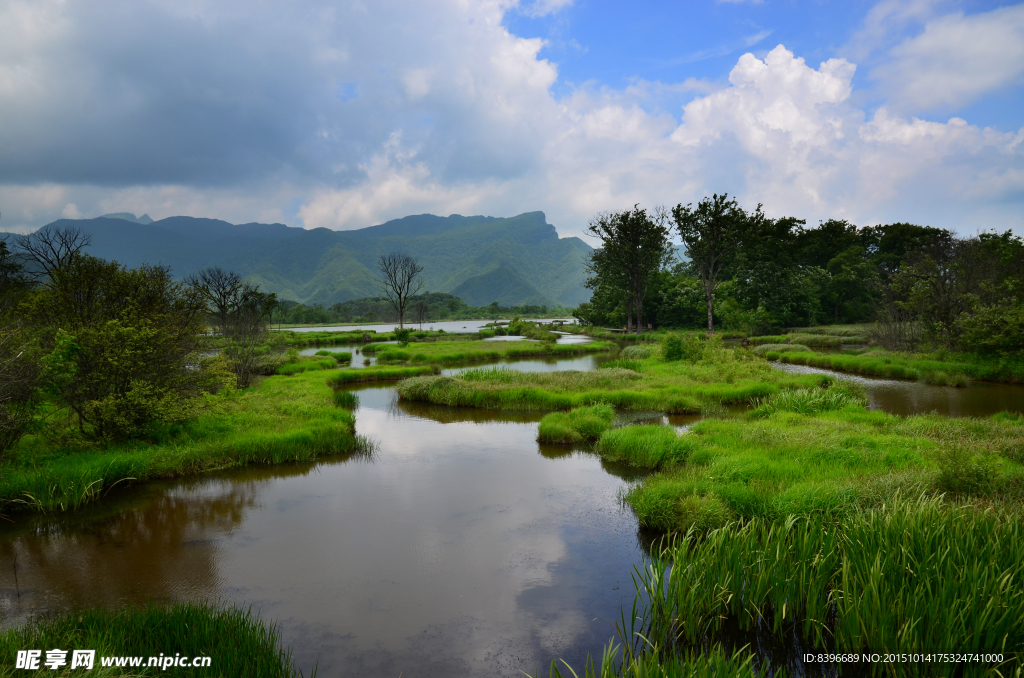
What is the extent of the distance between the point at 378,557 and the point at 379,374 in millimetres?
20844

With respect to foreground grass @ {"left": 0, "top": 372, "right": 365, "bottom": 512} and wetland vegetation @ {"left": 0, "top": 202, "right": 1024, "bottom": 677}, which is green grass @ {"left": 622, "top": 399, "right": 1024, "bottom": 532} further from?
foreground grass @ {"left": 0, "top": 372, "right": 365, "bottom": 512}

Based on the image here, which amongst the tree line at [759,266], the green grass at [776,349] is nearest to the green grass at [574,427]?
the green grass at [776,349]

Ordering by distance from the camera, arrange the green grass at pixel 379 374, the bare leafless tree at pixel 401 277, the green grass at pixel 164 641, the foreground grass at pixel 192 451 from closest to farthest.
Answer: the green grass at pixel 164 641 → the foreground grass at pixel 192 451 → the green grass at pixel 379 374 → the bare leafless tree at pixel 401 277

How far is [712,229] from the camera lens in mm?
49312

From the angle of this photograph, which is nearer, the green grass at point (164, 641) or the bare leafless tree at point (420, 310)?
the green grass at point (164, 641)

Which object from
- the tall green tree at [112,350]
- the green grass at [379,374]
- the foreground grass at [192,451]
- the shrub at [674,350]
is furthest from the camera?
the shrub at [674,350]

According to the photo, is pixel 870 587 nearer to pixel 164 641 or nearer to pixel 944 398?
pixel 164 641

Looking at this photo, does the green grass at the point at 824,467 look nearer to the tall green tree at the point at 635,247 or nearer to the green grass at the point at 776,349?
the green grass at the point at 776,349

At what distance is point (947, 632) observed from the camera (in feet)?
13.8

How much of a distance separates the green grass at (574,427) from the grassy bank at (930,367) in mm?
16684

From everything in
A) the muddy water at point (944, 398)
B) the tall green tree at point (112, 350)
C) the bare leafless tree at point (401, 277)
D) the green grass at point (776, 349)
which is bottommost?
the muddy water at point (944, 398)

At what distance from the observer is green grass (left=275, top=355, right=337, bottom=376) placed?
92.4ft

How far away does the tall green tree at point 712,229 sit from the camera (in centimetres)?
4897

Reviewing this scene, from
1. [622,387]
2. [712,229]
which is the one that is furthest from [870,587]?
[712,229]
